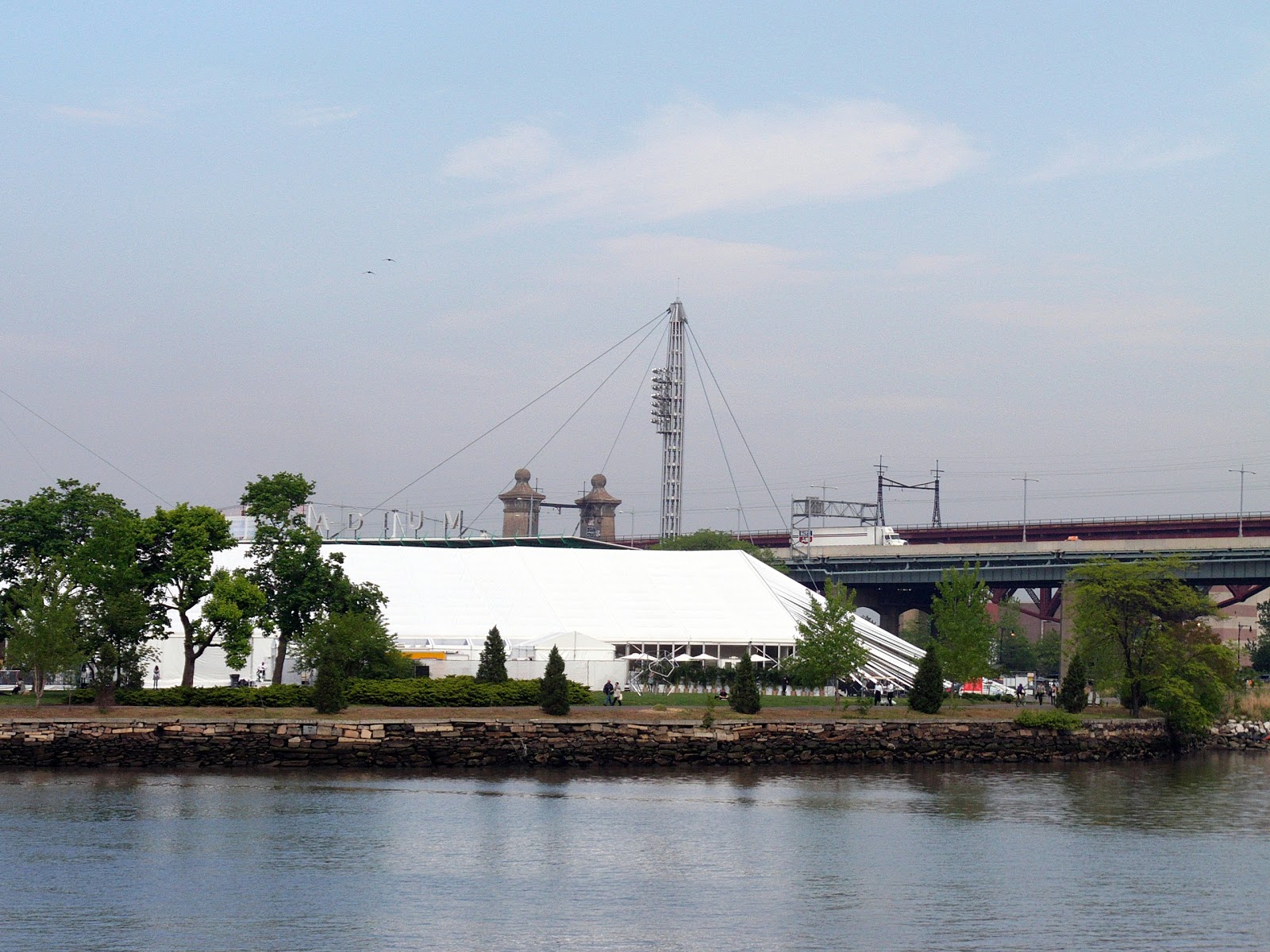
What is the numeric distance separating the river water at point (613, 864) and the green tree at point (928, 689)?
1008 cm

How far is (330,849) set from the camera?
113 ft

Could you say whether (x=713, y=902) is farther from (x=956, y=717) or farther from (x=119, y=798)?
(x=956, y=717)

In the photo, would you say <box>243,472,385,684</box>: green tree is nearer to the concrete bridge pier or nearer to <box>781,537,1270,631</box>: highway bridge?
<box>781,537,1270,631</box>: highway bridge

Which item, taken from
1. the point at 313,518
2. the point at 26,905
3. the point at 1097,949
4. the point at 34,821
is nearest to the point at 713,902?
the point at 1097,949

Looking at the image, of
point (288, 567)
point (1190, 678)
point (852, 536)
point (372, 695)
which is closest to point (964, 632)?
point (1190, 678)

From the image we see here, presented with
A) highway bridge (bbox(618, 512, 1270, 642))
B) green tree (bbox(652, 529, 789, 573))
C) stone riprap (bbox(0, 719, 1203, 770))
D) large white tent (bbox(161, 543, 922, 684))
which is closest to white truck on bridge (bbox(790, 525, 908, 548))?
highway bridge (bbox(618, 512, 1270, 642))

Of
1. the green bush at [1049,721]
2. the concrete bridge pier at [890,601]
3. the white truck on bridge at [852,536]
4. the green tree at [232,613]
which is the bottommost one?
the green bush at [1049,721]

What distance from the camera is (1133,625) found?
65688 mm

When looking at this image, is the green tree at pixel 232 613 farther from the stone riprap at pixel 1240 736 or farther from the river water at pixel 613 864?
the stone riprap at pixel 1240 736

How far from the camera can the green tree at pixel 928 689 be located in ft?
195

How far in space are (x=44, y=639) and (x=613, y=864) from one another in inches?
1117

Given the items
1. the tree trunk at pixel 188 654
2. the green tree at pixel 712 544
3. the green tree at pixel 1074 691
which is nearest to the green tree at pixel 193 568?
the tree trunk at pixel 188 654

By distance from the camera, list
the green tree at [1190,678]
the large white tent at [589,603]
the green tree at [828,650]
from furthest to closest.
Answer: the large white tent at [589,603] < the green tree at [1190,678] < the green tree at [828,650]

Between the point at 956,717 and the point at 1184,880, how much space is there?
25981 mm
